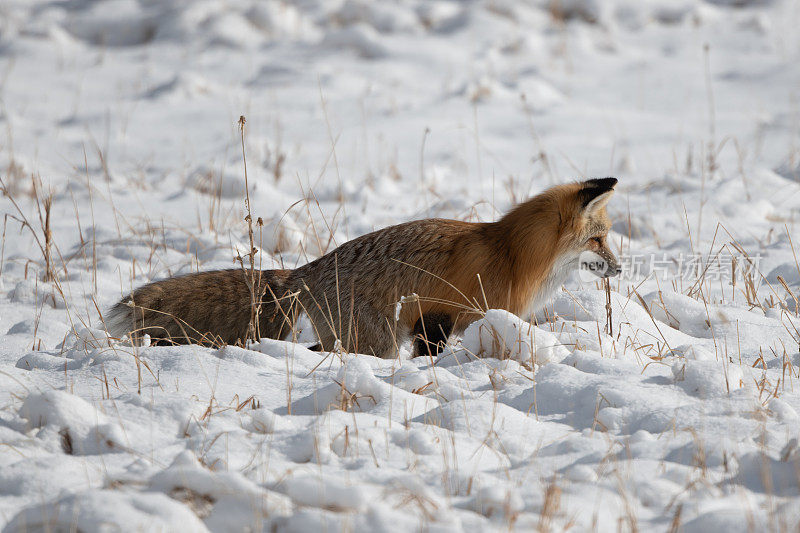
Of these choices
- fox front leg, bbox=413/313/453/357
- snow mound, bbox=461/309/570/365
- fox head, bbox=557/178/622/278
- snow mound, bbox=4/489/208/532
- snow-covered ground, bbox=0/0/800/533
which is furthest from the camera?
fox head, bbox=557/178/622/278

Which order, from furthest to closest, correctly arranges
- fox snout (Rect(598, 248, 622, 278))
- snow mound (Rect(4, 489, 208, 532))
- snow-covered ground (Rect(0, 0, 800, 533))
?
fox snout (Rect(598, 248, 622, 278)) < snow-covered ground (Rect(0, 0, 800, 533)) < snow mound (Rect(4, 489, 208, 532))

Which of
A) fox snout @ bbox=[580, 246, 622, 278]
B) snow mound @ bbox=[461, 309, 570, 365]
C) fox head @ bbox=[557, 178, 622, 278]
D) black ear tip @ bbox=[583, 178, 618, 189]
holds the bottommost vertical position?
snow mound @ bbox=[461, 309, 570, 365]

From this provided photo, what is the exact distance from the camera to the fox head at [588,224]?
530cm

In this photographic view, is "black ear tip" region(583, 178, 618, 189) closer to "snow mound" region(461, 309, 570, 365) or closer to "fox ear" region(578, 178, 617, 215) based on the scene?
"fox ear" region(578, 178, 617, 215)

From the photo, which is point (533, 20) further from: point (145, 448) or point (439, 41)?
point (145, 448)

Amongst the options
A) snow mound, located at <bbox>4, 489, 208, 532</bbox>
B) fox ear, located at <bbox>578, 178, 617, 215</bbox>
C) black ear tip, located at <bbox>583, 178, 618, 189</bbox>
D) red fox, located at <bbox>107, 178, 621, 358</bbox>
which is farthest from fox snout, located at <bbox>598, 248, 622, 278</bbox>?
snow mound, located at <bbox>4, 489, 208, 532</bbox>

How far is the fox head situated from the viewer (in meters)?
5.30

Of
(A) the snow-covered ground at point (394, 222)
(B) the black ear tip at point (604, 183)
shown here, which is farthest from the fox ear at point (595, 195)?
(A) the snow-covered ground at point (394, 222)

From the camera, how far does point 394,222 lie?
8.41 metres

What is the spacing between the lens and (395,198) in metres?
9.42

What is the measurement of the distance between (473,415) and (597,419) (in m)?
0.57

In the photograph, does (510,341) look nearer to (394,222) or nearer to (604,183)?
(604,183)

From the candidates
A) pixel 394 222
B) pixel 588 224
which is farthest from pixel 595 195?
pixel 394 222

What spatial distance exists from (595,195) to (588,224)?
35 centimetres
